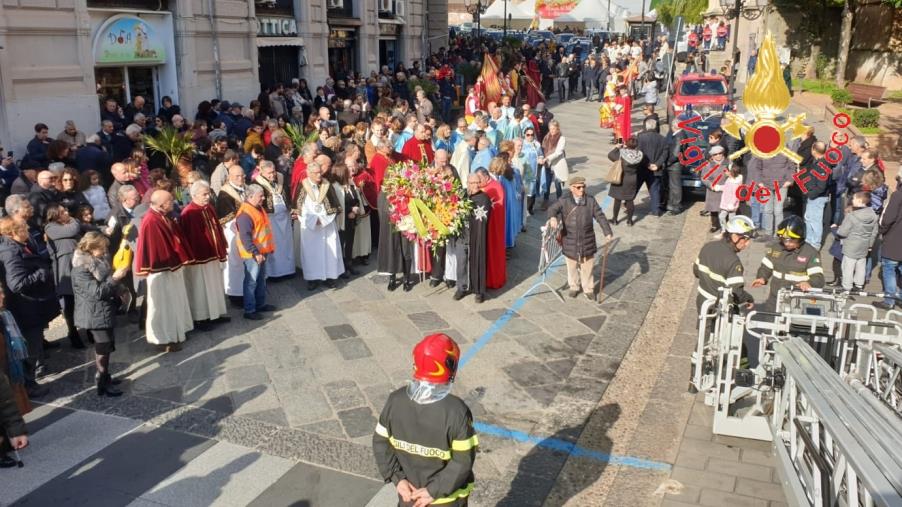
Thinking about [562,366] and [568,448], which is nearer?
[568,448]

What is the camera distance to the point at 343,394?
7.73 metres

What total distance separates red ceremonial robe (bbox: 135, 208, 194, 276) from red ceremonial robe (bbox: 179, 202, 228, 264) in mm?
225

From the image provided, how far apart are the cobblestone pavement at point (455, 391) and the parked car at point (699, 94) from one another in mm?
11457

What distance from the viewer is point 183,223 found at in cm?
873

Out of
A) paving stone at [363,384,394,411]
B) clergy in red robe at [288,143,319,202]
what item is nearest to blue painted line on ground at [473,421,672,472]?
paving stone at [363,384,394,411]

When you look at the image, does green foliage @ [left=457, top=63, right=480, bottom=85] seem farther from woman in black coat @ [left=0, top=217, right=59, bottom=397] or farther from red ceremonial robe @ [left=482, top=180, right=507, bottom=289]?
woman in black coat @ [left=0, top=217, right=59, bottom=397]

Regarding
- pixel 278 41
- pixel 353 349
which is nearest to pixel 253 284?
pixel 353 349

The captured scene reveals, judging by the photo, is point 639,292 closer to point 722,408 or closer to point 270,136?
point 722,408

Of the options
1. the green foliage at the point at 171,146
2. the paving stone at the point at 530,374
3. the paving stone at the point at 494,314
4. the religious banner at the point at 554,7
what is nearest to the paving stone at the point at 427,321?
the paving stone at the point at 494,314

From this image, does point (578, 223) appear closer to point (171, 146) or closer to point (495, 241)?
point (495, 241)

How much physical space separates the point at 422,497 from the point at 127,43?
1518cm

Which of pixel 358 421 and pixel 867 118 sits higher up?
pixel 867 118

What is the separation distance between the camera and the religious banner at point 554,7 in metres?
42.0

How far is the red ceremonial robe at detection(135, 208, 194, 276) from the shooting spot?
26.9 ft
